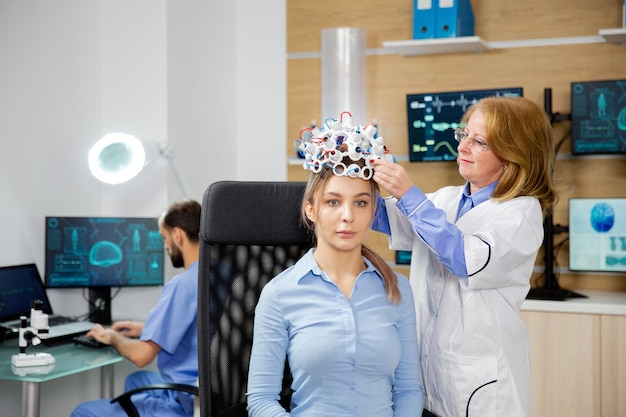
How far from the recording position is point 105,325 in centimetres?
337

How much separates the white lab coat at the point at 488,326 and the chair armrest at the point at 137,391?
0.81 metres

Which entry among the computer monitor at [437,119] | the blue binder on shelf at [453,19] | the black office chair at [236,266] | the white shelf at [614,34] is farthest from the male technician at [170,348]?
the white shelf at [614,34]

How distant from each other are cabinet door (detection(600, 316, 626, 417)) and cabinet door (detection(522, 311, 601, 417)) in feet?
0.08

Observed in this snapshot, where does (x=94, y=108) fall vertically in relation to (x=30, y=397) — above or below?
above

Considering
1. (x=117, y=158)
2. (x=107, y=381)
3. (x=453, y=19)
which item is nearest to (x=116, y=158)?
(x=117, y=158)

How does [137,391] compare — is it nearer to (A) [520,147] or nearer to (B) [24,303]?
(B) [24,303]

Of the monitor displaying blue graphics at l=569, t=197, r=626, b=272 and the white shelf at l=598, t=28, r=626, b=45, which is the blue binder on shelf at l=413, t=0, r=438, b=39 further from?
the monitor displaying blue graphics at l=569, t=197, r=626, b=272

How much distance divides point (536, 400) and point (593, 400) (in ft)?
0.70

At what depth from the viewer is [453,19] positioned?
3531 mm

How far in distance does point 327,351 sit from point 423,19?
2301 mm

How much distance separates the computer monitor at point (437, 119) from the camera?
3572 millimetres

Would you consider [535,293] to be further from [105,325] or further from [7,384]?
[7,384]

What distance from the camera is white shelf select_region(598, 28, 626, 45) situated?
3303mm

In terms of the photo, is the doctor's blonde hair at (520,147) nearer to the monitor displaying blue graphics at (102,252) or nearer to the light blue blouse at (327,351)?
the light blue blouse at (327,351)
